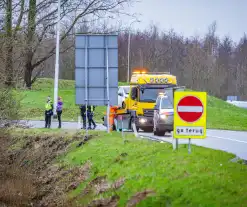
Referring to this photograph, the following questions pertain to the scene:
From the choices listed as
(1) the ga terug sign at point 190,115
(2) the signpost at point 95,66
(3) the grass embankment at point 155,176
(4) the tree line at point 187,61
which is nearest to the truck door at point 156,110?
(2) the signpost at point 95,66

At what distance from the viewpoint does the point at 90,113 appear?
98.3 feet

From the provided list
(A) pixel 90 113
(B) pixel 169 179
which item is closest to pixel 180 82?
(A) pixel 90 113

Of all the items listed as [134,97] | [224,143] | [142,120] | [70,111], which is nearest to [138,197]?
[224,143]

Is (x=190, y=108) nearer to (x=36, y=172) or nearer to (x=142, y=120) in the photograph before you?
(x=36, y=172)

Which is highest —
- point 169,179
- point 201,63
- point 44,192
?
point 201,63

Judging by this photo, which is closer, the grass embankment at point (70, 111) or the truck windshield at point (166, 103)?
the truck windshield at point (166, 103)

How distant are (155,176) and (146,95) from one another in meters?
17.7

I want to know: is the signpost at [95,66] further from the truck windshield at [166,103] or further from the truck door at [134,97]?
the truck door at [134,97]

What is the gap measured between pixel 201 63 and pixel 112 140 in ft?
127

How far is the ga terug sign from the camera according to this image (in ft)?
43.2

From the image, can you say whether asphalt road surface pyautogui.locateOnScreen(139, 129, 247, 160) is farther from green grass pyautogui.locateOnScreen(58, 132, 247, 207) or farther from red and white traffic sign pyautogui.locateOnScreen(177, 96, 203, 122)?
red and white traffic sign pyautogui.locateOnScreen(177, 96, 203, 122)

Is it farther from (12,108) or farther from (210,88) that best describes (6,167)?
(210,88)

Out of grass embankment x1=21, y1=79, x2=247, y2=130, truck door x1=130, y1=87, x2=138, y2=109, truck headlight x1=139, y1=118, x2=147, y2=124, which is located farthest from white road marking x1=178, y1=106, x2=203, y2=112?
grass embankment x1=21, y1=79, x2=247, y2=130

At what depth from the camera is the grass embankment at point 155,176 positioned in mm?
10109
